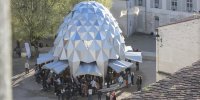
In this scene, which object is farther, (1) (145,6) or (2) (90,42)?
(1) (145,6)

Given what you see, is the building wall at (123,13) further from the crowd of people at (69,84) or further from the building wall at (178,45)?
the building wall at (178,45)

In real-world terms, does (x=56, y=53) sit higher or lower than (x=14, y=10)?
lower

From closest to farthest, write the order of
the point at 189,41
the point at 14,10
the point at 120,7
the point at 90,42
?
the point at 189,41
the point at 90,42
the point at 14,10
the point at 120,7

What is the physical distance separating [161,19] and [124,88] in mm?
16330

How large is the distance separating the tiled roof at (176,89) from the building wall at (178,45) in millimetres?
12727

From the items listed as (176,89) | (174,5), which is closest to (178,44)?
(176,89)

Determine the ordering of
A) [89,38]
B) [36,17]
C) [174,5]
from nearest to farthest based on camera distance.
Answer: [89,38], [36,17], [174,5]

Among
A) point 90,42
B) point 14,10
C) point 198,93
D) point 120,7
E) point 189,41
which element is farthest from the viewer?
point 120,7

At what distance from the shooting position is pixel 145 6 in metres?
46.2

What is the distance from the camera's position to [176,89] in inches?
390

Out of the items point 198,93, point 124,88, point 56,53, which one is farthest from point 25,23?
point 198,93

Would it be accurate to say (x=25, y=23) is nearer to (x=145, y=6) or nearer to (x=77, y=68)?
(x=77, y=68)

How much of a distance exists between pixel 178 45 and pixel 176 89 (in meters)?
15.4

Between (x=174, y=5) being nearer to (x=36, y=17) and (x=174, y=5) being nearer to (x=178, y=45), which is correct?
(x=36, y=17)
